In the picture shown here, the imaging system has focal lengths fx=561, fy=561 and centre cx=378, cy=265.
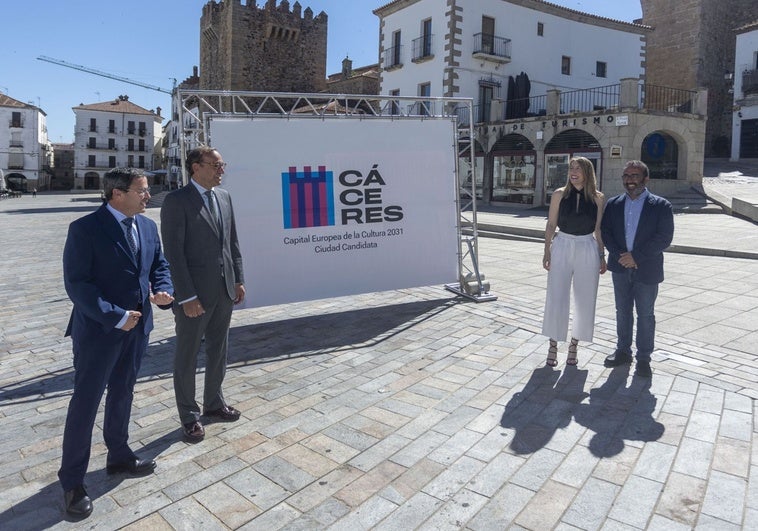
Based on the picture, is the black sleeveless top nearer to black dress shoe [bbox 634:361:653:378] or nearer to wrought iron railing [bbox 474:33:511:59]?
black dress shoe [bbox 634:361:653:378]

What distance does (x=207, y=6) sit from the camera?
4397 cm

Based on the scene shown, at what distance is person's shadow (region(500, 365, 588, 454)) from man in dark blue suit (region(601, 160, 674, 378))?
629 millimetres

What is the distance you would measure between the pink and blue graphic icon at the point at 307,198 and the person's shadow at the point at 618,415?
3.68 metres

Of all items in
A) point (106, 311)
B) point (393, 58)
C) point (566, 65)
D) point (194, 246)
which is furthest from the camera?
point (393, 58)

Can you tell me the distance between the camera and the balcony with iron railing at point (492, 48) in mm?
27764

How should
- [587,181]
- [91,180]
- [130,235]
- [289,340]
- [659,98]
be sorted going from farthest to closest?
[91,180], [659,98], [289,340], [587,181], [130,235]

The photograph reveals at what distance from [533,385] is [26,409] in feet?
13.0

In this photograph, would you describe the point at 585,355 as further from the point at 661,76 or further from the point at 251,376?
the point at 661,76

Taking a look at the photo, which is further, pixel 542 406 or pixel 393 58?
pixel 393 58

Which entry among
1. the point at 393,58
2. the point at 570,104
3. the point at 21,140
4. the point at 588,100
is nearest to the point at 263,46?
the point at 393,58

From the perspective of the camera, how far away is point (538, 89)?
98.3 feet

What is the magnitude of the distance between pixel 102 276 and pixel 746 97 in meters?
33.4

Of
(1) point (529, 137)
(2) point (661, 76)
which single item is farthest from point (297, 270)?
(2) point (661, 76)

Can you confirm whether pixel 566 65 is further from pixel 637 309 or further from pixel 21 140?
pixel 21 140
